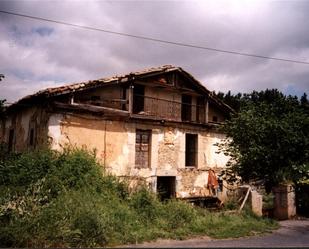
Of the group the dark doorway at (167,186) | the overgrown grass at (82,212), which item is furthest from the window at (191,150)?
the overgrown grass at (82,212)

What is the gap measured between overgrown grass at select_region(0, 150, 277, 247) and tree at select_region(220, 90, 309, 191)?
2.86 meters

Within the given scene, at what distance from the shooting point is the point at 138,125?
1680 centimetres

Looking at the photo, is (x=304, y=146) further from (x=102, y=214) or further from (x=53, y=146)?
(x=53, y=146)

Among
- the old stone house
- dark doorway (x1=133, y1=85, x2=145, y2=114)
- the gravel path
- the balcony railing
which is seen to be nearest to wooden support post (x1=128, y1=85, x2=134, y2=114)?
the old stone house

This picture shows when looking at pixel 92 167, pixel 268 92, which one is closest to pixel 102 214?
pixel 92 167

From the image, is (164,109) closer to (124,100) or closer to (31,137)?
(124,100)

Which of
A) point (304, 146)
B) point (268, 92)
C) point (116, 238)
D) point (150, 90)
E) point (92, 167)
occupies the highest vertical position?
point (268, 92)

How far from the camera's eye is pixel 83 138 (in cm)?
1488

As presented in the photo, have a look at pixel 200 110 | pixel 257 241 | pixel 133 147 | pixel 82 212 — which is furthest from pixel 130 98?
pixel 257 241

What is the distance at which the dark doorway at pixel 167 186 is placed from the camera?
17.6 m

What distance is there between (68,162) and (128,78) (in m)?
5.84

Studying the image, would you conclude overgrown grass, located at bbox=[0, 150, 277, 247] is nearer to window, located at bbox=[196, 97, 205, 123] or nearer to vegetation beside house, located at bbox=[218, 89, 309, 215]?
vegetation beside house, located at bbox=[218, 89, 309, 215]

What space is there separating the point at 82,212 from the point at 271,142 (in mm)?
8263

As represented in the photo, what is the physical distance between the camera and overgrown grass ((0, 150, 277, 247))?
326 inches
